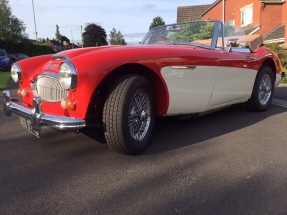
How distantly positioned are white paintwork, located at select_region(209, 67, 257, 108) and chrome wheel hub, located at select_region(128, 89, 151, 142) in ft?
→ 3.50

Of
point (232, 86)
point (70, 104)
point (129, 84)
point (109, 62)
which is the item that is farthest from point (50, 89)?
point (232, 86)

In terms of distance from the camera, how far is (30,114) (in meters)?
3.09

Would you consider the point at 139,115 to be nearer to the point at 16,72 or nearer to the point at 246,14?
the point at 16,72

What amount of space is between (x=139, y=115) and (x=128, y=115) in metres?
0.28

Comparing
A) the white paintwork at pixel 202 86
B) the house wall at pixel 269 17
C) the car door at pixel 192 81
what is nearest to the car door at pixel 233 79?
the white paintwork at pixel 202 86

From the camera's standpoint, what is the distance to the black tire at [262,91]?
510 centimetres

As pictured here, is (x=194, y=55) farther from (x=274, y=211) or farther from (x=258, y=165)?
(x=274, y=211)

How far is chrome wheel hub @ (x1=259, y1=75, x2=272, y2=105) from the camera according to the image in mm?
5293

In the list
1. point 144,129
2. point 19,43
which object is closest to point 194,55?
point 144,129

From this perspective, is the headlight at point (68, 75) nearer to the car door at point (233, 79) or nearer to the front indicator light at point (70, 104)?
the front indicator light at point (70, 104)

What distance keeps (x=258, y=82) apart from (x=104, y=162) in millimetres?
3150

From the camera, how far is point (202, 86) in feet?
12.4

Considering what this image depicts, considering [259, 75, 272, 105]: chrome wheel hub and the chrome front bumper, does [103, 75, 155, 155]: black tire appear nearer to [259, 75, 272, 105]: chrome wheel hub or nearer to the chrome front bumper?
the chrome front bumper

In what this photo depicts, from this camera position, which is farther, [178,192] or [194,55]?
[194,55]
